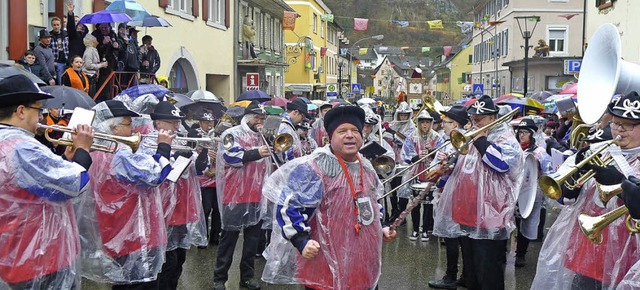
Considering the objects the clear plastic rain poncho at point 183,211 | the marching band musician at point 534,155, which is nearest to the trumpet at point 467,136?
the marching band musician at point 534,155

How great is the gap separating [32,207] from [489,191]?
3.87m

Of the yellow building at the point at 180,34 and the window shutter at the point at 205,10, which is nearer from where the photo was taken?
the yellow building at the point at 180,34

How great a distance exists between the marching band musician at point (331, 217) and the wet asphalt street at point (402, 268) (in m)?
2.70

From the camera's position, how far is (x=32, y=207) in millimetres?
3746

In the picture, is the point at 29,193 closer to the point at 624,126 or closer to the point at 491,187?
the point at 624,126

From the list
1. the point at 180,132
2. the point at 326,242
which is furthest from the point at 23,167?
the point at 180,132

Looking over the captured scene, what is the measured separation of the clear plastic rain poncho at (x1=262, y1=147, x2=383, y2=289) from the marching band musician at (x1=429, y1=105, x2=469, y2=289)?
88.2 inches

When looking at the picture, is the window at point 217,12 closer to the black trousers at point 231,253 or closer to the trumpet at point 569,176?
the black trousers at point 231,253

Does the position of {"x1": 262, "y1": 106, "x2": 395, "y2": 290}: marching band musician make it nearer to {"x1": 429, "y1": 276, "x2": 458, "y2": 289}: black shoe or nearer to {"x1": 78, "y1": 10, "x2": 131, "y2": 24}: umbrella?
{"x1": 429, "y1": 276, "x2": 458, "y2": 289}: black shoe

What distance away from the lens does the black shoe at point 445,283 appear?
7168 mm

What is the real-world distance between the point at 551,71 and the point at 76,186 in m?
37.1

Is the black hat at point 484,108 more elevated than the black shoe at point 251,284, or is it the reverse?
the black hat at point 484,108

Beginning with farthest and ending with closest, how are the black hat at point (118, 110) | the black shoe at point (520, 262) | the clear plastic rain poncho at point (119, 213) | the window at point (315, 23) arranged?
the window at point (315, 23), the black shoe at point (520, 262), the black hat at point (118, 110), the clear plastic rain poncho at point (119, 213)

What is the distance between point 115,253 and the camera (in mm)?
4914
